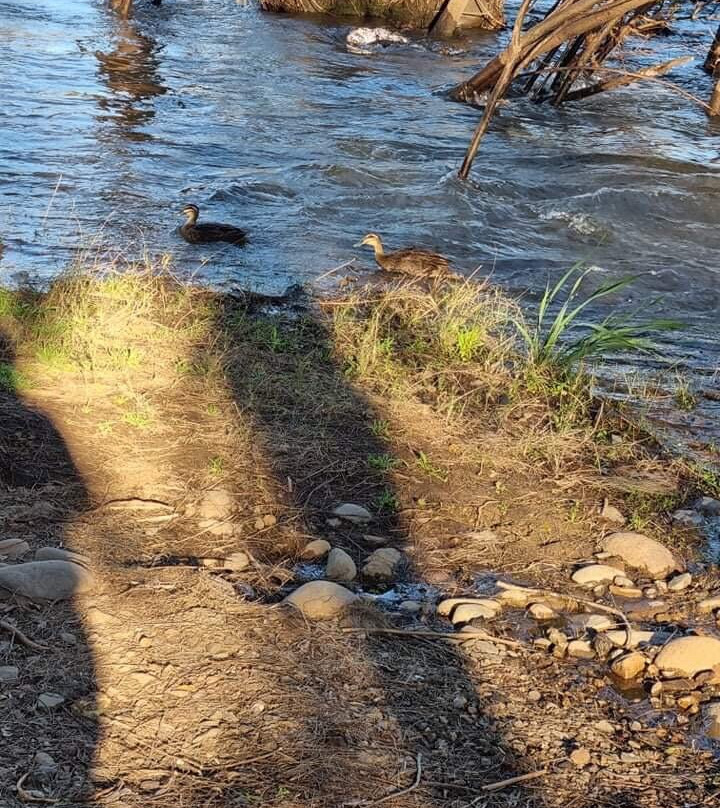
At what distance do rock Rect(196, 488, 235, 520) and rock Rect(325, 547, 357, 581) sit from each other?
0.55 meters

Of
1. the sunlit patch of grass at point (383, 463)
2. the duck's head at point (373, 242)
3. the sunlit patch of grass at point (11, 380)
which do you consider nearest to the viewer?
the sunlit patch of grass at point (383, 463)

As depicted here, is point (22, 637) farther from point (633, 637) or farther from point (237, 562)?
point (633, 637)

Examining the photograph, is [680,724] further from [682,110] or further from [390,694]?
[682,110]

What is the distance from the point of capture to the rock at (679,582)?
419cm

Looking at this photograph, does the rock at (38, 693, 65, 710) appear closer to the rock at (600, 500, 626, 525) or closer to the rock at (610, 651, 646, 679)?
the rock at (610, 651, 646, 679)

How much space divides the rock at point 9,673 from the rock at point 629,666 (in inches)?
79.0

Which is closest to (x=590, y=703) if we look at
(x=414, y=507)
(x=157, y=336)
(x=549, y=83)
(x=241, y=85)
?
(x=414, y=507)

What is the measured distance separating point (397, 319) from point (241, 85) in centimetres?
1033

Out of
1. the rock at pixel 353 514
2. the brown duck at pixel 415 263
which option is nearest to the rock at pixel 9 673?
the rock at pixel 353 514

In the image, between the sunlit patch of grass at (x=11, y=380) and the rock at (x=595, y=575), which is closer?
the rock at (x=595, y=575)

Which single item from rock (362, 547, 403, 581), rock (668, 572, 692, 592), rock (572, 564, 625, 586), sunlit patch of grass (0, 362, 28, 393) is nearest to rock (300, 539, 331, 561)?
rock (362, 547, 403, 581)

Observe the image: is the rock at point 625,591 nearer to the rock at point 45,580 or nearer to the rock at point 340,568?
the rock at point 340,568

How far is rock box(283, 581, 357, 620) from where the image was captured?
12.3 ft

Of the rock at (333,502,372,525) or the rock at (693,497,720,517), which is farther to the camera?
the rock at (693,497,720,517)
